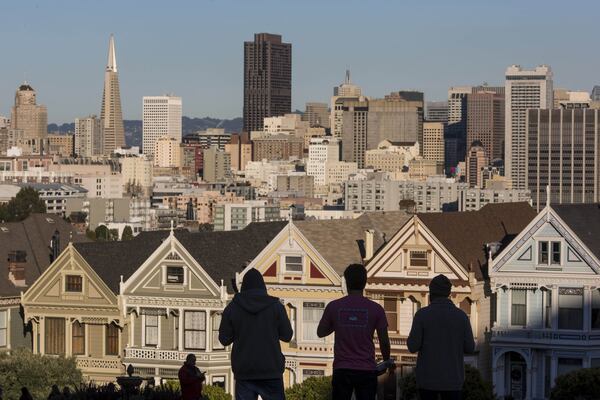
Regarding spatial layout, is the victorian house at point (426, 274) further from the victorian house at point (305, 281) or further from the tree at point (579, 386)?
the tree at point (579, 386)

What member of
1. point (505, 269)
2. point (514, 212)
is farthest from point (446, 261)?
point (514, 212)

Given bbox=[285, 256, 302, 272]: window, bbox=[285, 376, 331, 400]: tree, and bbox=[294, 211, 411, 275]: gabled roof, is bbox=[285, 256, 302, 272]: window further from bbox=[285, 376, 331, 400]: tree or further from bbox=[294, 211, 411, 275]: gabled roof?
bbox=[285, 376, 331, 400]: tree

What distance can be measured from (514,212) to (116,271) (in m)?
9.36

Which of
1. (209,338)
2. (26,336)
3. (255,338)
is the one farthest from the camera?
(26,336)

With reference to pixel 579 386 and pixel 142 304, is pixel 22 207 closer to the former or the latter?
pixel 142 304

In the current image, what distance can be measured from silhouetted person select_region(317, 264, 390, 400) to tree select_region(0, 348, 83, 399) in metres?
20.9

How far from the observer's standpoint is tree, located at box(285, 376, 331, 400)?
4016 cm

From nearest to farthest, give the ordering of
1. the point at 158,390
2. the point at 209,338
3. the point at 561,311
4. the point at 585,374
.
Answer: the point at 158,390 < the point at 585,374 < the point at 561,311 < the point at 209,338

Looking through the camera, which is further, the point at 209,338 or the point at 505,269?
the point at 209,338

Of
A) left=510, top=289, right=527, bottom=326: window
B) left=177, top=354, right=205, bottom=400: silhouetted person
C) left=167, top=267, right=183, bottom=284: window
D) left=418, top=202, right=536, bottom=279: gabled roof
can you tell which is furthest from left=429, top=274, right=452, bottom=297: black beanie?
left=167, top=267, right=183, bottom=284: window

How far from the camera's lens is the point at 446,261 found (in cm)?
4238

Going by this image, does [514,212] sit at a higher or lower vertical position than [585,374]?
higher

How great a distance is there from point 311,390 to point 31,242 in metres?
12.8

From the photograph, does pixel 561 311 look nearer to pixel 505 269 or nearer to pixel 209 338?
pixel 505 269
